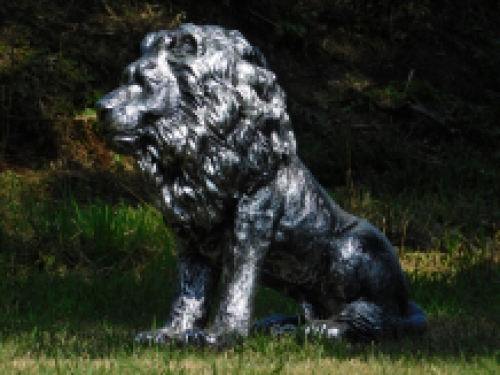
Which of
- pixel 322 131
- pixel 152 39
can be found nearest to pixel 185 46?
pixel 152 39

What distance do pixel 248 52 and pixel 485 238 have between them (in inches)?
169

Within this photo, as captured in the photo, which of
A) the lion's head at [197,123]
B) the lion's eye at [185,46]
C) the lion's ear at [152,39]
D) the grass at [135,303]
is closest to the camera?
the grass at [135,303]

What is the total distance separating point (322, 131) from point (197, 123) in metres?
6.19

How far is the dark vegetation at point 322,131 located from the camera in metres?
6.57

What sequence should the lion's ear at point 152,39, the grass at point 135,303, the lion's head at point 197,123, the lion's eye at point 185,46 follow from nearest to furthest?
the grass at point 135,303, the lion's head at point 197,123, the lion's eye at point 185,46, the lion's ear at point 152,39

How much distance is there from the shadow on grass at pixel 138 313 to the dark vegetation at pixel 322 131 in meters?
0.03

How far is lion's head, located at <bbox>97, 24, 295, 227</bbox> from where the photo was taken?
3.70 metres

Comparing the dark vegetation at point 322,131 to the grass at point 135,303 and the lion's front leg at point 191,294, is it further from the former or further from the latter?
the lion's front leg at point 191,294

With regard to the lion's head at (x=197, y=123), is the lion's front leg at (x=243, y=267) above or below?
below

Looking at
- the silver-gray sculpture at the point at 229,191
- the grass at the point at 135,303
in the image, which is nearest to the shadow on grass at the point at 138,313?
the grass at the point at 135,303

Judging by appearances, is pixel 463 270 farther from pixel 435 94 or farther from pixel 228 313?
pixel 435 94

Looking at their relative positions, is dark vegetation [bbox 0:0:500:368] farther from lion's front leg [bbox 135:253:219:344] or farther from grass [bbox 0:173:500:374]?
lion's front leg [bbox 135:253:219:344]

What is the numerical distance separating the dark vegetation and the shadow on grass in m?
0.03

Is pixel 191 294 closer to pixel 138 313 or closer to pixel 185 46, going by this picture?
pixel 185 46
